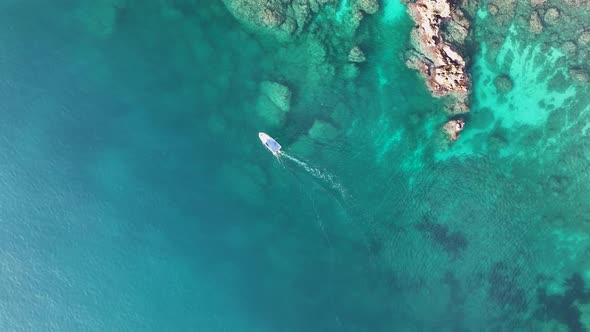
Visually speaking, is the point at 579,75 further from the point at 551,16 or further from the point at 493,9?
the point at 493,9

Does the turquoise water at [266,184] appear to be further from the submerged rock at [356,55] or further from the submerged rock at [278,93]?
the submerged rock at [356,55]

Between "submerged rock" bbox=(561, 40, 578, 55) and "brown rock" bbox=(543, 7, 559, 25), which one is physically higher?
"brown rock" bbox=(543, 7, 559, 25)

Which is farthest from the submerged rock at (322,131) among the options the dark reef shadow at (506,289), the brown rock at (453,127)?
the dark reef shadow at (506,289)

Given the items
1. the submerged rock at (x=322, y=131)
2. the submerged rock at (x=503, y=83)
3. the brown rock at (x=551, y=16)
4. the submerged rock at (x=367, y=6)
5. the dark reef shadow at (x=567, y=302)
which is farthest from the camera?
the dark reef shadow at (x=567, y=302)

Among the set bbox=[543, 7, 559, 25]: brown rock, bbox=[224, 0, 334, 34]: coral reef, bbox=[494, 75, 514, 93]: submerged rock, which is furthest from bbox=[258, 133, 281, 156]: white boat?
bbox=[543, 7, 559, 25]: brown rock

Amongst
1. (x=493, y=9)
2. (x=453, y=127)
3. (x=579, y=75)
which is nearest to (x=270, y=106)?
(x=453, y=127)

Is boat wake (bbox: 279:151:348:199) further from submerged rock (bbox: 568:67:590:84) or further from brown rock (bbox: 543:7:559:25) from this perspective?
brown rock (bbox: 543:7:559:25)
